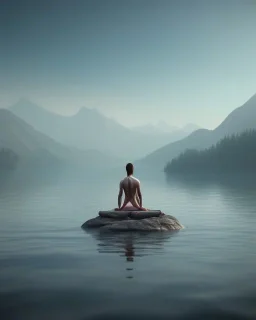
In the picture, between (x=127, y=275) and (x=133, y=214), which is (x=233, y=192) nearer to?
(x=133, y=214)

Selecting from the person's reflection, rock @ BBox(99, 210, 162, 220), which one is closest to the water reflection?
rock @ BBox(99, 210, 162, 220)

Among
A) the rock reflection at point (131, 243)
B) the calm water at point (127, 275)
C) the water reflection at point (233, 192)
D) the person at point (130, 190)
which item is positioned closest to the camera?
the calm water at point (127, 275)

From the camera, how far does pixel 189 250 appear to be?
52.0ft

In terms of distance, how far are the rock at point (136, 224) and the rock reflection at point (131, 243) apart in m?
0.47

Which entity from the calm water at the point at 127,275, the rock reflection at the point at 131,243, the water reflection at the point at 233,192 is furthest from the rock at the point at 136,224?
the water reflection at the point at 233,192

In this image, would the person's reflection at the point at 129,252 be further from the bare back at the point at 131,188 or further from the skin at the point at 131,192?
the bare back at the point at 131,188

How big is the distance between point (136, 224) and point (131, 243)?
11.9ft

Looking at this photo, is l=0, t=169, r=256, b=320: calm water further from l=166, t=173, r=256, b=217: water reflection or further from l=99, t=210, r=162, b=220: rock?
l=166, t=173, r=256, b=217: water reflection

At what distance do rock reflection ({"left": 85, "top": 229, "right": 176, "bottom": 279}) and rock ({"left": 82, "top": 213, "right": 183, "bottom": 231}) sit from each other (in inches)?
18.4

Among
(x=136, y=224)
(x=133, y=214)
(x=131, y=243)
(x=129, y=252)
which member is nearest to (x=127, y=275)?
(x=129, y=252)

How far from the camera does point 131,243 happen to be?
16922mm

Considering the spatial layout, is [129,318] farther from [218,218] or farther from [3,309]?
[218,218]

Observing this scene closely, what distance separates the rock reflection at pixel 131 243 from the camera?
573 inches

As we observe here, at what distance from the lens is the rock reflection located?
47.8 feet
